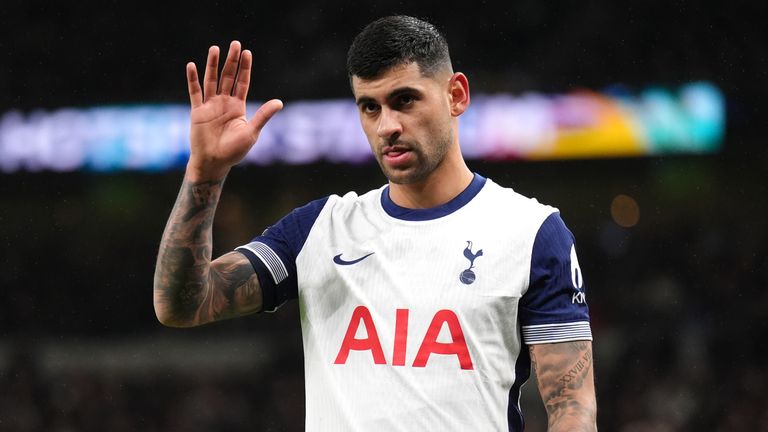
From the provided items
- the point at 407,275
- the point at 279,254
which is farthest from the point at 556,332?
the point at 279,254

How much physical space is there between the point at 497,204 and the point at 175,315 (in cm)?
81

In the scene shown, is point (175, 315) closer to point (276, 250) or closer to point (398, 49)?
point (276, 250)

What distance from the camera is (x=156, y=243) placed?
426 inches

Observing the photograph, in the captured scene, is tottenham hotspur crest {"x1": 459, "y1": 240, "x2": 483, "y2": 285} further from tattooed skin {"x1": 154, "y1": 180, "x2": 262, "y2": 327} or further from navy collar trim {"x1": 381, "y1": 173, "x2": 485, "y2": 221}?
tattooed skin {"x1": 154, "y1": 180, "x2": 262, "y2": 327}

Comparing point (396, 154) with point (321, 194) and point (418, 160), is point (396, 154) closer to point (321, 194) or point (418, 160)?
point (418, 160)

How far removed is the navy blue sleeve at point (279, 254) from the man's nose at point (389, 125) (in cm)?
34

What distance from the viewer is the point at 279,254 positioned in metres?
2.58

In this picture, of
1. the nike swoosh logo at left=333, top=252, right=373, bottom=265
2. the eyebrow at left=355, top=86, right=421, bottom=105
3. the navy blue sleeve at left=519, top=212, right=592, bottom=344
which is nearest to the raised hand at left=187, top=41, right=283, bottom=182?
the eyebrow at left=355, top=86, right=421, bottom=105

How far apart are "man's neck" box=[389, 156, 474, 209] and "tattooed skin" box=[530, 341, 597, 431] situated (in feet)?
1.46

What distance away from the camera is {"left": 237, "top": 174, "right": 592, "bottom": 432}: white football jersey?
2.33 m

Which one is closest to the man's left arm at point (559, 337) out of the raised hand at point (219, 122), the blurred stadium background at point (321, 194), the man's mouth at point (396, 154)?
the man's mouth at point (396, 154)

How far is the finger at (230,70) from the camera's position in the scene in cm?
239

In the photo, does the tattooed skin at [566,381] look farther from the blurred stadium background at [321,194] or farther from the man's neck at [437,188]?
→ the blurred stadium background at [321,194]

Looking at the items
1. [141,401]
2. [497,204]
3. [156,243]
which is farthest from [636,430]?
[497,204]
